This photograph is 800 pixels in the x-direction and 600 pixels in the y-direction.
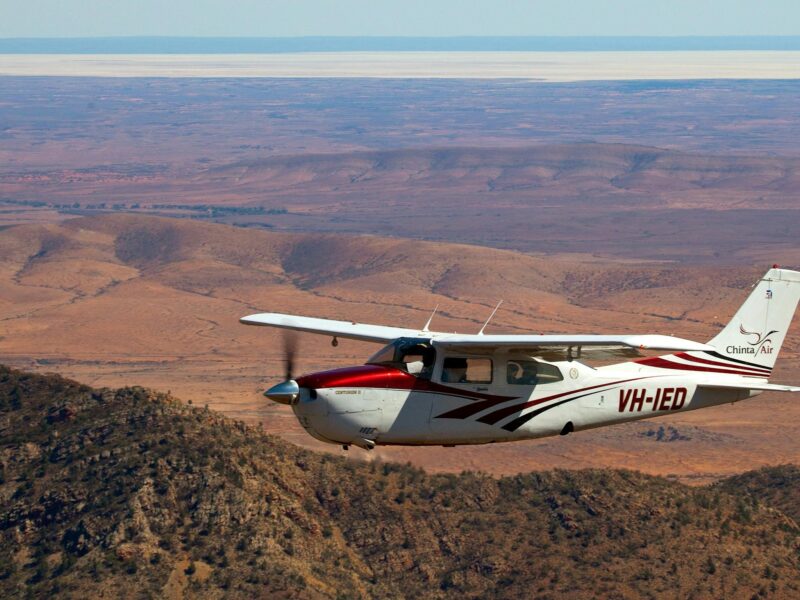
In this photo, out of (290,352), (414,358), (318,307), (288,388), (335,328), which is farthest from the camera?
(318,307)

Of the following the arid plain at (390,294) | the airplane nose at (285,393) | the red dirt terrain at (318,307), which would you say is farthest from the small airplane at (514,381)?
the red dirt terrain at (318,307)

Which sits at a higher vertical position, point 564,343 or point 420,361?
point 564,343

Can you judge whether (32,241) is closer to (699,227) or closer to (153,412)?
(699,227)

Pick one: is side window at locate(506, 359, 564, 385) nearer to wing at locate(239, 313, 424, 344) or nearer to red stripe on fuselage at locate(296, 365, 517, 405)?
red stripe on fuselage at locate(296, 365, 517, 405)

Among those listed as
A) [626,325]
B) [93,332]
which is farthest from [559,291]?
[93,332]

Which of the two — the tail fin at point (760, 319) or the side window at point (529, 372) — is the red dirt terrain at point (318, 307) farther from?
the side window at point (529, 372)

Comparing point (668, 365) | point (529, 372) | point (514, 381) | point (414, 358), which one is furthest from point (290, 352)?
point (668, 365)

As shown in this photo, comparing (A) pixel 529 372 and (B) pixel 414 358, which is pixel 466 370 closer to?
(B) pixel 414 358
